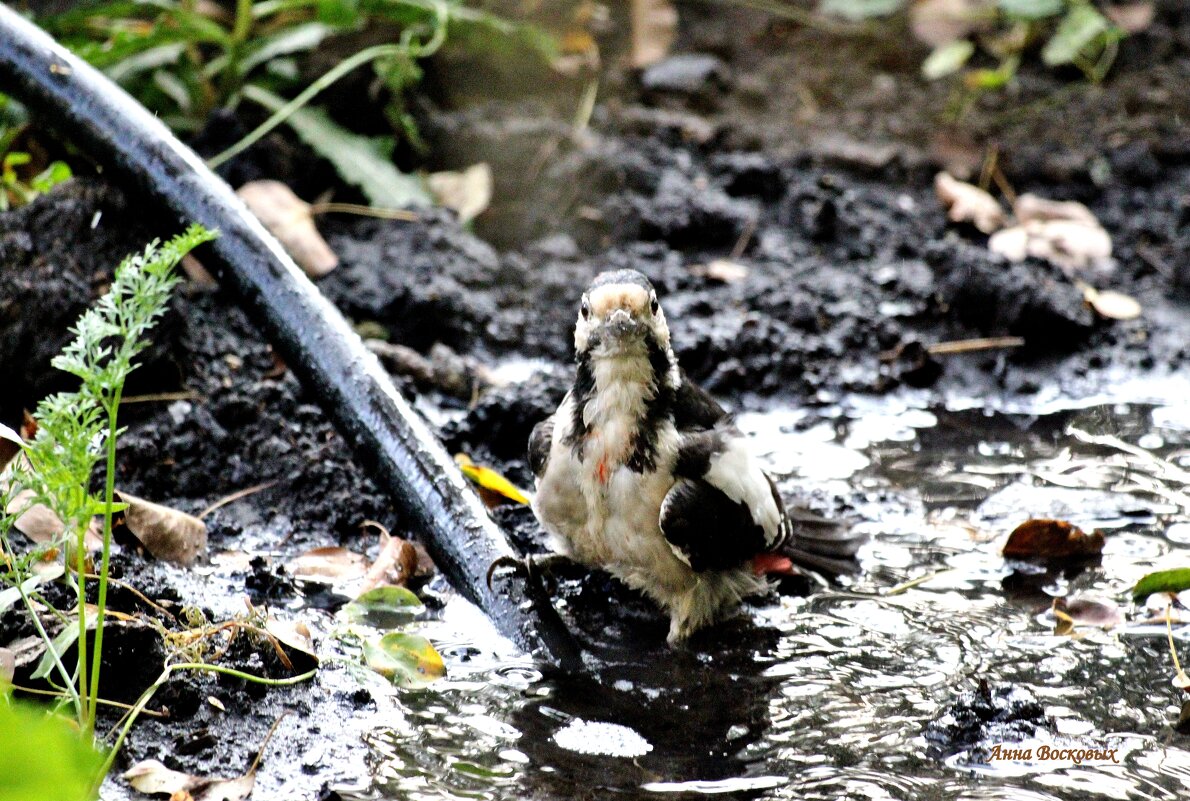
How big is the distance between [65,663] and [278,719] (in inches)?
19.2

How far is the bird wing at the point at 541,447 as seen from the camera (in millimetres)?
3834

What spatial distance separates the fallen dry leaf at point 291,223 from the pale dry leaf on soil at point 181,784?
10.1 feet

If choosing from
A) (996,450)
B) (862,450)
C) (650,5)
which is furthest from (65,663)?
(650,5)

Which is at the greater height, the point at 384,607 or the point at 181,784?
the point at 384,607

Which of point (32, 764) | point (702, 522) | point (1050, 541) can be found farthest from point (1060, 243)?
point (32, 764)

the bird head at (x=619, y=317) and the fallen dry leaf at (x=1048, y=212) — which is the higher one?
the fallen dry leaf at (x=1048, y=212)

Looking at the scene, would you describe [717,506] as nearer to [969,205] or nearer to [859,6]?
[969,205]

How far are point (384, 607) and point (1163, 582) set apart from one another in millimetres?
2149

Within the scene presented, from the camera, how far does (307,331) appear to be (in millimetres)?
3936

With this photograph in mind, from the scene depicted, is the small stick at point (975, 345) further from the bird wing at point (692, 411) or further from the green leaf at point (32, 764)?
the green leaf at point (32, 764)

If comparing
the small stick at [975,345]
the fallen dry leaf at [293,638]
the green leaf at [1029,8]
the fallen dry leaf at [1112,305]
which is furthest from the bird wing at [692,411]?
the green leaf at [1029,8]

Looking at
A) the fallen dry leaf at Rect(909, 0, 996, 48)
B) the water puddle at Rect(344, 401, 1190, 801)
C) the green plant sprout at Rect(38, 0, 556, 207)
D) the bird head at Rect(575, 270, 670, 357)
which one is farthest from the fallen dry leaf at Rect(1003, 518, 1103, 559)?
the fallen dry leaf at Rect(909, 0, 996, 48)

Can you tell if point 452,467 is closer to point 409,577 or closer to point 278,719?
point 409,577

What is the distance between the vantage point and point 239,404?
458 cm
